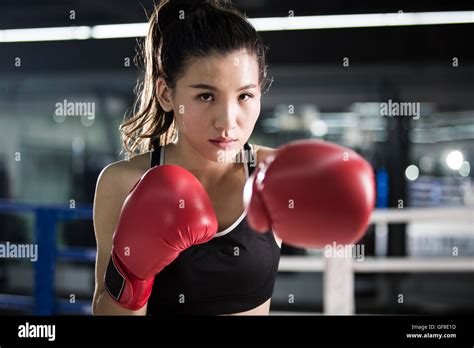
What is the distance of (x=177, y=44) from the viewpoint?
108 centimetres

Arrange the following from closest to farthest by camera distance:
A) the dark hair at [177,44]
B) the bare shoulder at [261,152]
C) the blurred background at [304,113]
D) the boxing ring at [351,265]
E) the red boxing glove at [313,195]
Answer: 1. the red boxing glove at [313,195]
2. the dark hair at [177,44]
3. the bare shoulder at [261,152]
4. the blurred background at [304,113]
5. the boxing ring at [351,265]

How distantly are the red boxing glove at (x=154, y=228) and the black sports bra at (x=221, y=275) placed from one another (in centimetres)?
7

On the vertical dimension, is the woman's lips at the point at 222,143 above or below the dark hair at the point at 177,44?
below

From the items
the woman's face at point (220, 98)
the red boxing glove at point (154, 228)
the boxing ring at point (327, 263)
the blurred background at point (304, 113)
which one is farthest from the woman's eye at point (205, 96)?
the boxing ring at point (327, 263)

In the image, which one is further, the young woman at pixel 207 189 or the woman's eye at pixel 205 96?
the woman's eye at pixel 205 96

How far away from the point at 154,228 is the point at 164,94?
0.99 ft

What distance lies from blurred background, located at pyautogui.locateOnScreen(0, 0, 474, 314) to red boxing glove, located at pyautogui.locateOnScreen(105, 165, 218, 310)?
46 cm

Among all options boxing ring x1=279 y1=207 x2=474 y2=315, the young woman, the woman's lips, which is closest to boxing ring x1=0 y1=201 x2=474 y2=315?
boxing ring x1=279 y1=207 x2=474 y2=315

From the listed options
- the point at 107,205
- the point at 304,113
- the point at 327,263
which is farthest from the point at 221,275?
the point at 304,113

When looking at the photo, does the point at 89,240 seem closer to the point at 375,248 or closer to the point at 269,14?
the point at 375,248

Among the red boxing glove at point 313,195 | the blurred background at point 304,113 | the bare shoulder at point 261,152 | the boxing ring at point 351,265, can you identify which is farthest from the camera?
the boxing ring at point 351,265

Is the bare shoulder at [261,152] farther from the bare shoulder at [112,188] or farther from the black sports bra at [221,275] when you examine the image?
the bare shoulder at [112,188]

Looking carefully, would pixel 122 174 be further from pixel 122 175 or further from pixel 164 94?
pixel 164 94

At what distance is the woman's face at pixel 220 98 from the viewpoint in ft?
3.50
